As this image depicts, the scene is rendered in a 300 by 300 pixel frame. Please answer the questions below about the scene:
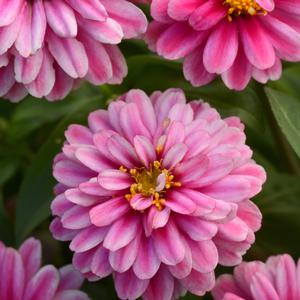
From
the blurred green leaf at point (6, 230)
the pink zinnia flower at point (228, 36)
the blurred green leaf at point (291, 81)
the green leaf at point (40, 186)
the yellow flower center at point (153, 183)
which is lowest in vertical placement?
the blurred green leaf at point (6, 230)

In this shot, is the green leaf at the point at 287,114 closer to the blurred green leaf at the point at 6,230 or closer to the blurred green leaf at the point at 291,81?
the blurred green leaf at the point at 291,81

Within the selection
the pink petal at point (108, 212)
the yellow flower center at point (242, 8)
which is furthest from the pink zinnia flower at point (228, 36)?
the pink petal at point (108, 212)

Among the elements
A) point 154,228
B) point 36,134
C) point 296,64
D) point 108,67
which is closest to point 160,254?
point 154,228

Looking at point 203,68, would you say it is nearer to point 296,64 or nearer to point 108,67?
point 108,67

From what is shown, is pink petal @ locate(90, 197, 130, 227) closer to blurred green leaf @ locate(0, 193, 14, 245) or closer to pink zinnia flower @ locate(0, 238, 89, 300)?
pink zinnia flower @ locate(0, 238, 89, 300)

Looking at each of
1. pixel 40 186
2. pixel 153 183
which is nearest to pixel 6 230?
pixel 40 186

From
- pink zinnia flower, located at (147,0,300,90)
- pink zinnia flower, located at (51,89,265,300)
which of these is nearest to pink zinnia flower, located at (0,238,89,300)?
pink zinnia flower, located at (51,89,265,300)
